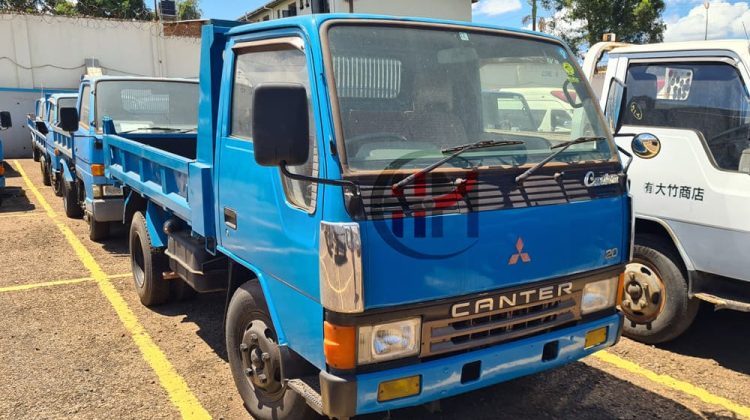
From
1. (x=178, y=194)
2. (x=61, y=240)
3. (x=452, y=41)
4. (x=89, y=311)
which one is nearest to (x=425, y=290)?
(x=452, y=41)

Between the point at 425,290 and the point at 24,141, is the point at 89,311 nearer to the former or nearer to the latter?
the point at 425,290

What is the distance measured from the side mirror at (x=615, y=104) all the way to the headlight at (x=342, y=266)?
6.39 feet

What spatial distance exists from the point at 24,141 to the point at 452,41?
66.5 feet

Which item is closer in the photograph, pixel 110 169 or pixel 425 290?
pixel 425 290

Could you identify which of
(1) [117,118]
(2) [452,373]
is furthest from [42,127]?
(2) [452,373]

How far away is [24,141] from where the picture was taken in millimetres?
19484

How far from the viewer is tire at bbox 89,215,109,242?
770 centimetres

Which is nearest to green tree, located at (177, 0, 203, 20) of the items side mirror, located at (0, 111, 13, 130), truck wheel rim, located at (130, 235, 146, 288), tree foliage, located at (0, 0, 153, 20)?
tree foliage, located at (0, 0, 153, 20)

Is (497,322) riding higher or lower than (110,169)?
lower

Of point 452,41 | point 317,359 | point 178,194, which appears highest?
point 452,41

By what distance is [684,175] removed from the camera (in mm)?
4262

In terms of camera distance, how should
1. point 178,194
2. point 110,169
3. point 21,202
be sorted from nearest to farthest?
point 178,194, point 110,169, point 21,202

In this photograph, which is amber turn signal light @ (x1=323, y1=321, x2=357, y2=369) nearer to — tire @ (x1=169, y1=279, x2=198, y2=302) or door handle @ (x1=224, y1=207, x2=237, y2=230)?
door handle @ (x1=224, y1=207, x2=237, y2=230)

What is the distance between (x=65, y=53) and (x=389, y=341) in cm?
2104
